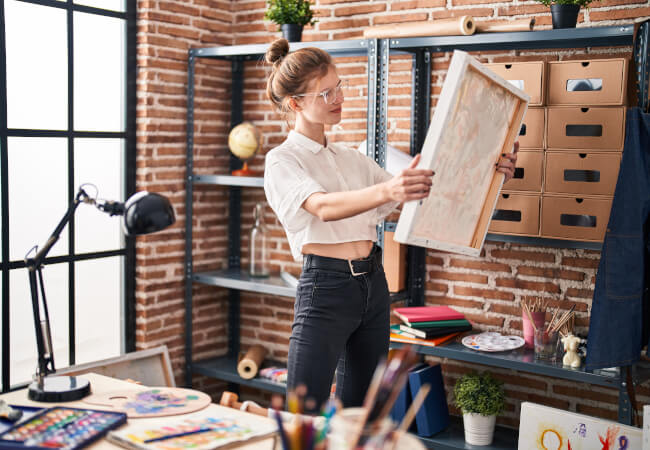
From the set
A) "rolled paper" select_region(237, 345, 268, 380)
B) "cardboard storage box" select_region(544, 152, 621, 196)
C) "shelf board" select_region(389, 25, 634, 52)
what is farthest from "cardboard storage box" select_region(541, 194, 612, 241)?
"rolled paper" select_region(237, 345, 268, 380)

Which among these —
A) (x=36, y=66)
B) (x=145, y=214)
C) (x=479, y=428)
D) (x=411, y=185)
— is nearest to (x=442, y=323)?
(x=479, y=428)

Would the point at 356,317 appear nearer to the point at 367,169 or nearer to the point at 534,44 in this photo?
the point at 367,169

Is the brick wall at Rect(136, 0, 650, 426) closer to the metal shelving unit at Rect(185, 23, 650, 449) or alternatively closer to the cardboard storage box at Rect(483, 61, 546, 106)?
the metal shelving unit at Rect(185, 23, 650, 449)

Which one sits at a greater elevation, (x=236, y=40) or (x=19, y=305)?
(x=236, y=40)

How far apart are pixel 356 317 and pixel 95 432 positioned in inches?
37.1

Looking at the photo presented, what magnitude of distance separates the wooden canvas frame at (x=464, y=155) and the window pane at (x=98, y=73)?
77.4 inches

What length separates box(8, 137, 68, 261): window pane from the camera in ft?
10.5

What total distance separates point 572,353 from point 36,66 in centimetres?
255

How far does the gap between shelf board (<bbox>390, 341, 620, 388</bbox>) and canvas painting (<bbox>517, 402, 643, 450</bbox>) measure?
168mm

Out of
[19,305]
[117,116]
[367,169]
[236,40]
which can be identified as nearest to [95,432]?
[367,169]

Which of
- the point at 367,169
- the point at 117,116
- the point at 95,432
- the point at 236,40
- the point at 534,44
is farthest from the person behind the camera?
the point at 236,40

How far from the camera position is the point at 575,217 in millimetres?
2852

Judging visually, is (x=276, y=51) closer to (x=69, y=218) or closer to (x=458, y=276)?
(x=69, y=218)

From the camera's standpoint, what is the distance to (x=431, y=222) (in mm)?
2225
